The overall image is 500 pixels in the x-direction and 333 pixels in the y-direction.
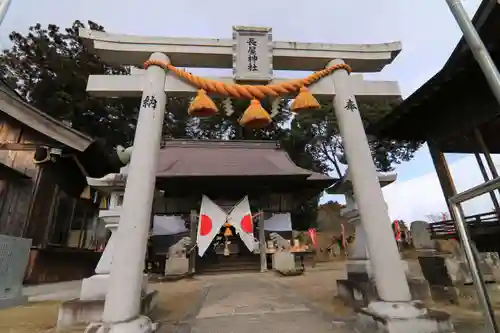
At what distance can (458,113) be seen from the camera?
6.96 metres

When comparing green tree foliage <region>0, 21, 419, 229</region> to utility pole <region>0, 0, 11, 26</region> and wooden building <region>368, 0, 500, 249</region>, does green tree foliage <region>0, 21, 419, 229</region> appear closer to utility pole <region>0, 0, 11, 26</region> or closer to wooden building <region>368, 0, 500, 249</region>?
wooden building <region>368, 0, 500, 249</region>

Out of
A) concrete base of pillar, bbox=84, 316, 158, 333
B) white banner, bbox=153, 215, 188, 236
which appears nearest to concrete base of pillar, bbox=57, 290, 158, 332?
concrete base of pillar, bbox=84, 316, 158, 333

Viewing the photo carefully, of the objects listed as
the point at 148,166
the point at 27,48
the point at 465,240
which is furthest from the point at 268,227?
the point at 27,48

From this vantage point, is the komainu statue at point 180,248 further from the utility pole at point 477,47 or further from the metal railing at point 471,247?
the utility pole at point 477,47

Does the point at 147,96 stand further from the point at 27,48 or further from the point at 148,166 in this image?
the point at 27,48

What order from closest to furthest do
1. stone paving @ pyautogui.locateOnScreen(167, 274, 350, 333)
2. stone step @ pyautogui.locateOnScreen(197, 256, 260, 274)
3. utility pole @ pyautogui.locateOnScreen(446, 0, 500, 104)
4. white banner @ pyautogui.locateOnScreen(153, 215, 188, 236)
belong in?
utility pole @ pyautogui.locateOnScreen(446, 0, 500, 104) → stone paving @ pyautogui.locateOnScreen(167, 274, 350, 333) → stone step @ pyautogui.locateOnScreen(197, 256, 260, 274) → white banner @ pyautogui.locateOnScreen(153, 215, 188, 236)

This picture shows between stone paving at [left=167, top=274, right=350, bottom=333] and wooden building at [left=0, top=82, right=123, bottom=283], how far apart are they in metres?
4.93

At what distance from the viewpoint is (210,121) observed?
25.8 metres

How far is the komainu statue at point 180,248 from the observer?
36.8ft

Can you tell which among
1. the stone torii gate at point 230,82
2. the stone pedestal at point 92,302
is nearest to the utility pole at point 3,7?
the stone torii gate at point 230,82

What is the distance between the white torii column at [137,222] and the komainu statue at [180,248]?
328 inches

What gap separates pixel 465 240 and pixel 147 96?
13.2 feet

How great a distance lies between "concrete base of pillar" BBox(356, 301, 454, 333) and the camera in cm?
311

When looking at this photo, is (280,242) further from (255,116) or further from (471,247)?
(471,247)
